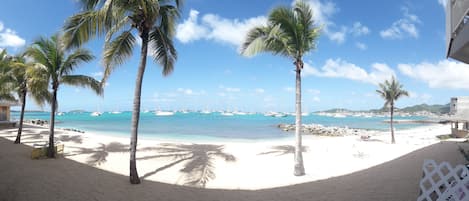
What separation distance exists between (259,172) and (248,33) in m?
5.21

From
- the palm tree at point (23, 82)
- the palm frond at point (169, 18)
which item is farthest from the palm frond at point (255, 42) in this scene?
the palm tree at point (23, 82)

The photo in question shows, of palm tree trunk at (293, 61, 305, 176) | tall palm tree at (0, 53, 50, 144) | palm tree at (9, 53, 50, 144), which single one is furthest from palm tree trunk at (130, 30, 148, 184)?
tall palm tree at (0, 53, 50, 144)

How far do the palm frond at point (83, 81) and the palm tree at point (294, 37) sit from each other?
7.20 metres

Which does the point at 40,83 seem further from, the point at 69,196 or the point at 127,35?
the point at 69,196

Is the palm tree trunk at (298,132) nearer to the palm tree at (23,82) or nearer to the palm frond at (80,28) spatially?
the palm frond at (80,28)

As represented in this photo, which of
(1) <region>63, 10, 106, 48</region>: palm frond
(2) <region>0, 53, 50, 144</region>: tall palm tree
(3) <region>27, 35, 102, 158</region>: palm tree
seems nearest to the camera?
(1) <region>63, 10, 106, 48</region>: palm frond

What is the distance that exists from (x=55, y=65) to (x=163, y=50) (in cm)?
513

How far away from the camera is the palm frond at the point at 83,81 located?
35.2ft

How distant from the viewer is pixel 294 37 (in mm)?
8555

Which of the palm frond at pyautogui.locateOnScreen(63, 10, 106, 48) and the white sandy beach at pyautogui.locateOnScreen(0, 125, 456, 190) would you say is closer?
the palm frond at pyautogui.locateOnScreen(63, 10, 106, 48)

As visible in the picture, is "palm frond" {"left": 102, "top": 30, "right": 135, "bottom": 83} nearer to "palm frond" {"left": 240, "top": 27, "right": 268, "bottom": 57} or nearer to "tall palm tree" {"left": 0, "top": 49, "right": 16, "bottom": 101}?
"palm frond" {"left": 240, "top": 27, "right": 268, "bottom": 57}

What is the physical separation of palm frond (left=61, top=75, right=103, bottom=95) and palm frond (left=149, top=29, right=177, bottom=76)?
3403 mm

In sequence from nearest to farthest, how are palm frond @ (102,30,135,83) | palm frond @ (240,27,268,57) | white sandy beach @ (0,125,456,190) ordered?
white sandy beach @ (0,125,456,190) < palm frond @ (102,30,135,83) < palm frond @ (240,27,268,57)

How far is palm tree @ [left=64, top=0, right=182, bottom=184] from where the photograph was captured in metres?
6.70
